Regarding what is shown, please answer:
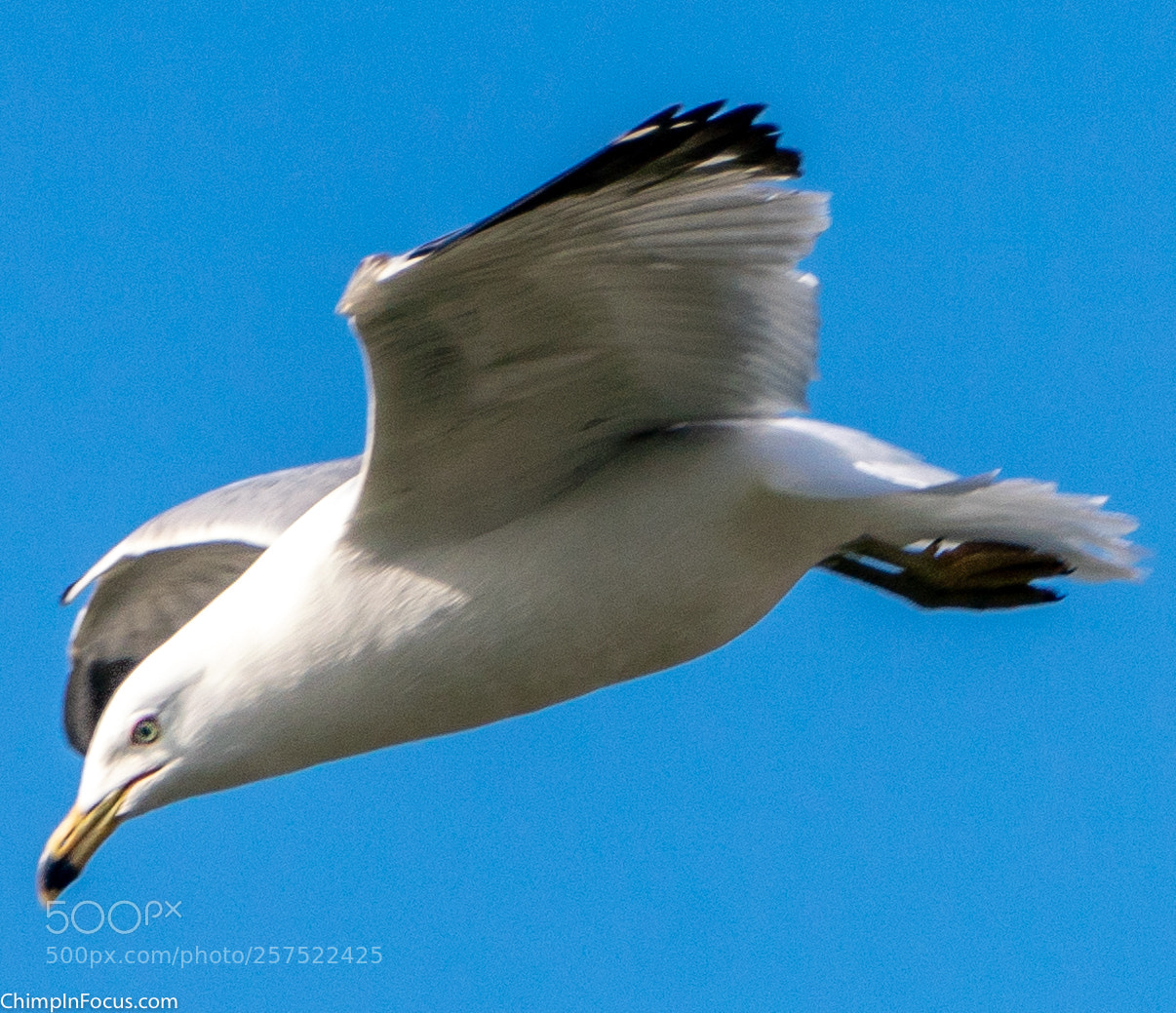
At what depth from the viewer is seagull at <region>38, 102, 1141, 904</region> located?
13.8ft

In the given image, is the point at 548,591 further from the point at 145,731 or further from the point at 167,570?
the point at 167,570

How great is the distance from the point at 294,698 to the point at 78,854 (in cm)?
65

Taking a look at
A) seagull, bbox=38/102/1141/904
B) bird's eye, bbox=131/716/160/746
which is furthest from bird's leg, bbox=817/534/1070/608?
bird's eye, bbox=131/716/160/746

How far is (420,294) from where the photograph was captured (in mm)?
3840

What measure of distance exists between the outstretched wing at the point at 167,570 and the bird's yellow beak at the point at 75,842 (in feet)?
3.04

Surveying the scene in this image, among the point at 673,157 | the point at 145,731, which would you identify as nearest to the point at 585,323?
the point at 673,157

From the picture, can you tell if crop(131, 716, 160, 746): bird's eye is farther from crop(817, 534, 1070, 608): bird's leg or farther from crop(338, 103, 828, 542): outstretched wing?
crop(817, 534, 1070, 608): bird's leg

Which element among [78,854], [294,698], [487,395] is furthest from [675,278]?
[78,854]

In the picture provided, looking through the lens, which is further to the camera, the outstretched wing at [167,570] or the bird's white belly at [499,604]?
the outstretched wing at [167,570]

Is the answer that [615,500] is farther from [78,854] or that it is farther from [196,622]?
[78,854]

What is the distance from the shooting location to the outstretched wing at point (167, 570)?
17.8 ft

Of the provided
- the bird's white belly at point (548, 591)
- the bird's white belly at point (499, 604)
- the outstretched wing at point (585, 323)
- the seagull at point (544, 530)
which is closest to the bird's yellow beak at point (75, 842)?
the seagull at point (544, 530)

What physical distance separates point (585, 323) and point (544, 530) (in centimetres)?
56

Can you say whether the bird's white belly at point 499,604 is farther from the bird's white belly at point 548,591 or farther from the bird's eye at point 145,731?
the bird's eye at point 145,731
